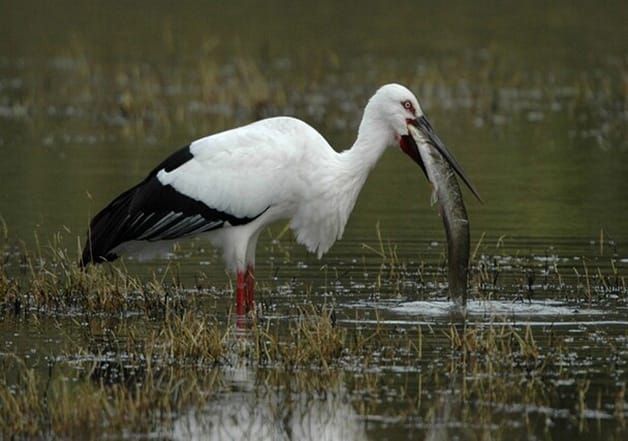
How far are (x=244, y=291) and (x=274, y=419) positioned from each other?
10.8 ft

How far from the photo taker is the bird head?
470 inches

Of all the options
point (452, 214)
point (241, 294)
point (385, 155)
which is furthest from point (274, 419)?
point (385, 155)

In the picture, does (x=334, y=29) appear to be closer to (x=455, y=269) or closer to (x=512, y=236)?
(x=512, y=236)

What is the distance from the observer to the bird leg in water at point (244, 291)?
11811 mm

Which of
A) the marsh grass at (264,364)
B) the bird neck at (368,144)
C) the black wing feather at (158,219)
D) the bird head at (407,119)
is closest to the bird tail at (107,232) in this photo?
the black wing feather at (158,219)

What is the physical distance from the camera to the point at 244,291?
39.1 ft

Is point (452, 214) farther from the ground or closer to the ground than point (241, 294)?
farther from the ground

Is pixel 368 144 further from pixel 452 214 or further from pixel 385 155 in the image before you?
pixel 385 155

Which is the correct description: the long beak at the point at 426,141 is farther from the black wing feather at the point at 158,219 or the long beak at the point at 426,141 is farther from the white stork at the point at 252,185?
the black wing feather at the point at 158,219

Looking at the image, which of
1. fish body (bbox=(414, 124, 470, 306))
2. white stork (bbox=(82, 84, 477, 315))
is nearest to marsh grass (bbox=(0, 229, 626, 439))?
white stork (bbox=(82, 84, 477, 315))

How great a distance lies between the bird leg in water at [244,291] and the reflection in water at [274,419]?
8.39 feet

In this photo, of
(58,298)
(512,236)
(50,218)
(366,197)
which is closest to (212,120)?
(366,197)

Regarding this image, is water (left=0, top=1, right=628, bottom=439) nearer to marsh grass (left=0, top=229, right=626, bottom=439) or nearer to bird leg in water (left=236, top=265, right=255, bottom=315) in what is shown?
marsh grass (left=0, top=229, right=626, bottom=439)

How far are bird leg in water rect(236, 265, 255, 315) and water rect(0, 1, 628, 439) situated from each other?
17 cm
